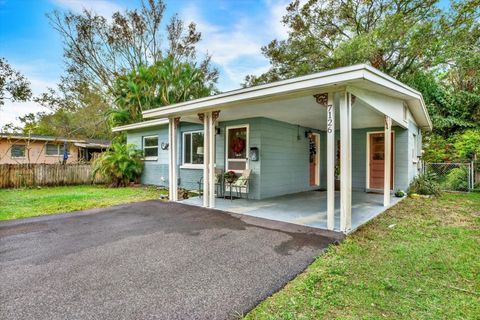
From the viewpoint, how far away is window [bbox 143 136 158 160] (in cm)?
1058

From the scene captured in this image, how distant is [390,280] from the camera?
255 centimetres

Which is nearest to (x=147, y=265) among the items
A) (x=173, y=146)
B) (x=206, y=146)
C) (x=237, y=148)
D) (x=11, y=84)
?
(x=206, y=146)

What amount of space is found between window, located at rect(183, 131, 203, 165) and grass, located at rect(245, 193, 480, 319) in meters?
5.86

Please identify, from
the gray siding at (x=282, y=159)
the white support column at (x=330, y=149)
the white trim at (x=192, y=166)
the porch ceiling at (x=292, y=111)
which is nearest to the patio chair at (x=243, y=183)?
the gray siding at (x=282, y=159)

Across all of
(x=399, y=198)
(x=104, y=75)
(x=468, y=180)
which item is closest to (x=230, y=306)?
(x=399, y=198)

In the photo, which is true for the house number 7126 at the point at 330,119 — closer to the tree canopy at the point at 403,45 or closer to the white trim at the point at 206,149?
the white trim at the point at 206,149

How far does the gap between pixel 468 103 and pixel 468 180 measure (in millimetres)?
4942

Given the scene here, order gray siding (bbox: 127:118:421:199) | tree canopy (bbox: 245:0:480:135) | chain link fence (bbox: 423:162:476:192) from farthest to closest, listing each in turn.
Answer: tree canopy (bbox: 245:0:480:135)
chain link fence (bbox: 423:162:476:192)
gray siding (bbox: 127:118:421:199)

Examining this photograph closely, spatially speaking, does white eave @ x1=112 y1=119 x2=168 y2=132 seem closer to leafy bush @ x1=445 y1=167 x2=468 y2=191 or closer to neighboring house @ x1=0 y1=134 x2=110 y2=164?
neighboring house @ x1=0 y1=134 x2=110 y2=164

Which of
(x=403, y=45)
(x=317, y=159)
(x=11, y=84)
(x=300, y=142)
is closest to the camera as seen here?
(x=300, y=142)

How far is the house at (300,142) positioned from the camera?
401cm

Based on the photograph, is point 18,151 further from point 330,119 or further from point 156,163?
point 330,119

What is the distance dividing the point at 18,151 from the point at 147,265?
1889 cm

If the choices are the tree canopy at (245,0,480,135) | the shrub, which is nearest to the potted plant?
the shrub
